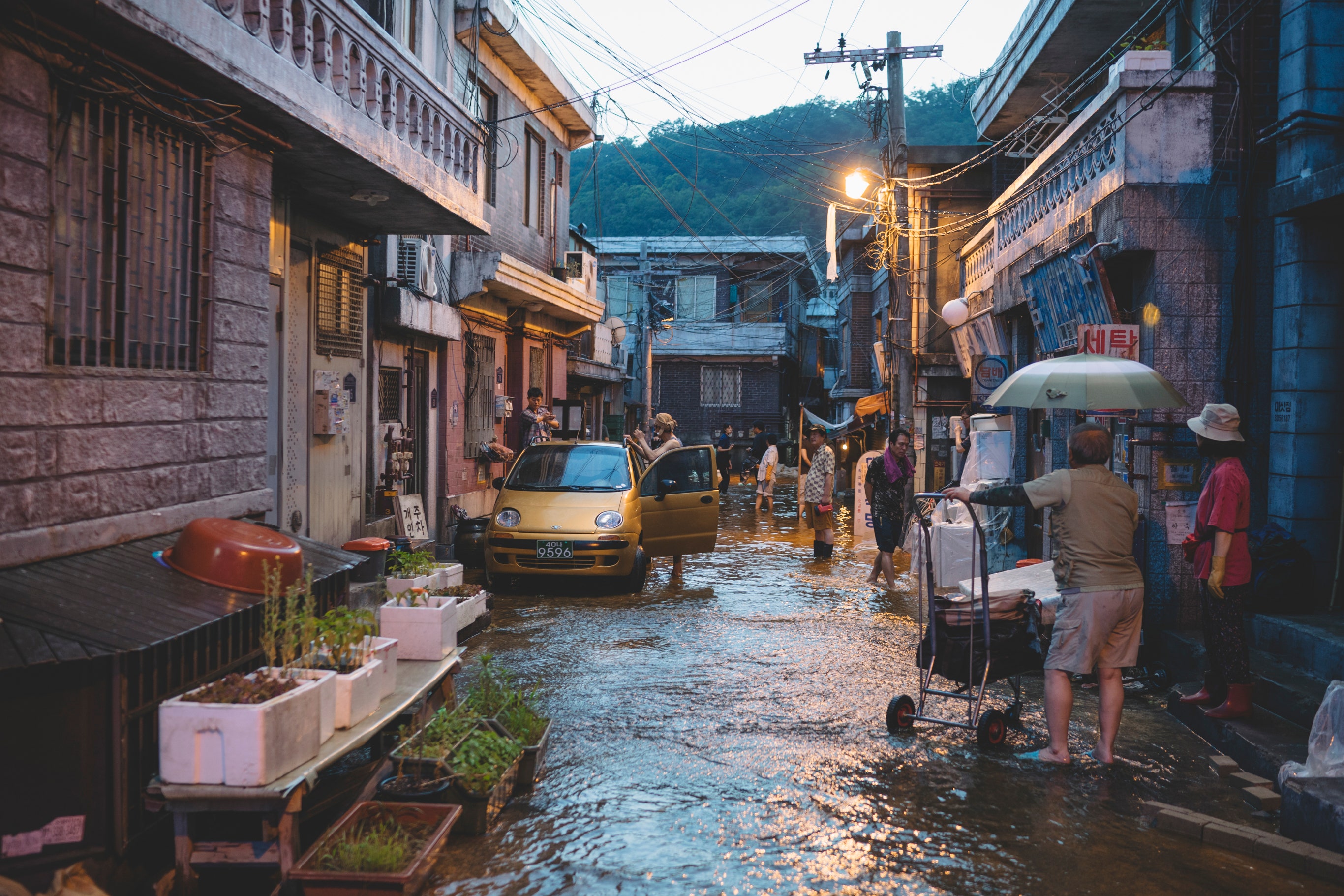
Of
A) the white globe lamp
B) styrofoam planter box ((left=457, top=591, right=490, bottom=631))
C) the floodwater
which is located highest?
the white globe lamp

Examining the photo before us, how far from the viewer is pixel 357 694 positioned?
179 inches

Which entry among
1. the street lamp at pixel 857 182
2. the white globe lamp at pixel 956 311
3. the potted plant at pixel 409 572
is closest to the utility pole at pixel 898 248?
the street lamp at pixel 857 182

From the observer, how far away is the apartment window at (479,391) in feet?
55.5

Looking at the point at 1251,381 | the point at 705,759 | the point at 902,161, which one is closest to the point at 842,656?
the point at 705,759

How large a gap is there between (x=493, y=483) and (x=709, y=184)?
96.8 feet

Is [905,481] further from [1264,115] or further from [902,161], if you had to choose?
[902,161]

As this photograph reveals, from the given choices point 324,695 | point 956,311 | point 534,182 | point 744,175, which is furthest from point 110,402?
point 744,175

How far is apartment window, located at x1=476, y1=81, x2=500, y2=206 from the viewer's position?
16.4 m

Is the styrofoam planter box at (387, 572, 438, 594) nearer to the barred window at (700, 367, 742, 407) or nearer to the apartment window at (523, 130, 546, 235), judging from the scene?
the apartment window at (523, 130, 546, 235)

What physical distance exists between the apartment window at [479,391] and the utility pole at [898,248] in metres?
A: 7.51

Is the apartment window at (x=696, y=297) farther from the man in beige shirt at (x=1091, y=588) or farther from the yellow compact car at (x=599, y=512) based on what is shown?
the man in beige shirt at (x=1091, y=588)

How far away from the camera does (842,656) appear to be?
8.53 meters

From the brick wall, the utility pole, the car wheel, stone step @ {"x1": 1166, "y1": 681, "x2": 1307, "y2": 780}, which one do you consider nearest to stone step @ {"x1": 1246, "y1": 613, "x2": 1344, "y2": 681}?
stone step @ {"x1": 1166, "y1": 681, "x2": 1307, "y2": 780}

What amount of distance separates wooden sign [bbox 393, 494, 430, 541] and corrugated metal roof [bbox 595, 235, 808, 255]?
2952 cm
